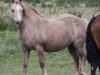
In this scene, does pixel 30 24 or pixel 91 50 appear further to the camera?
pixel 30 24

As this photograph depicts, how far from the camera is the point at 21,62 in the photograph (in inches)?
479

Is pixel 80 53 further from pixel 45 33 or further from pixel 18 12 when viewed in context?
pixel 18 12

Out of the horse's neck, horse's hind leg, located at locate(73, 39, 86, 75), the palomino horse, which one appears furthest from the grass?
the horse's neck

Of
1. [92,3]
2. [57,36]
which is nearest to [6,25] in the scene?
[57,36]

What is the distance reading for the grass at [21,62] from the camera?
36.0 ft

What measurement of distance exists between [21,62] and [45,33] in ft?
9.68

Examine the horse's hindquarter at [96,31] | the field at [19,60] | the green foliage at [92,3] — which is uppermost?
the horse's hindquarter at [96,31]

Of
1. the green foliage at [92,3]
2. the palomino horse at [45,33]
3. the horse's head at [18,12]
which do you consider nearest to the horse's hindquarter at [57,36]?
the palomino horse at [45,33]

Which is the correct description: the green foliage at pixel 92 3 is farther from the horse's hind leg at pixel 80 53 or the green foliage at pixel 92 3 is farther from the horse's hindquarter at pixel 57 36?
the horse's hindquarter at pixel 57 36

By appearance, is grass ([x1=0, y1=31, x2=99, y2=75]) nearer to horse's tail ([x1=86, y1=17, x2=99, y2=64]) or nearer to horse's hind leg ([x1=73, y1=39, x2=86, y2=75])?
horse's hind leg ([x1=73, y1=39, x2=86, y2=75])

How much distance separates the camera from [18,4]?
363 inches

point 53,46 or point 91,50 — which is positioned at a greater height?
point 91,50

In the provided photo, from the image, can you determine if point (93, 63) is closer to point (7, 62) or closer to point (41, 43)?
point (41, 43)

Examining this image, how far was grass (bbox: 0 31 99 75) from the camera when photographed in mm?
10969
